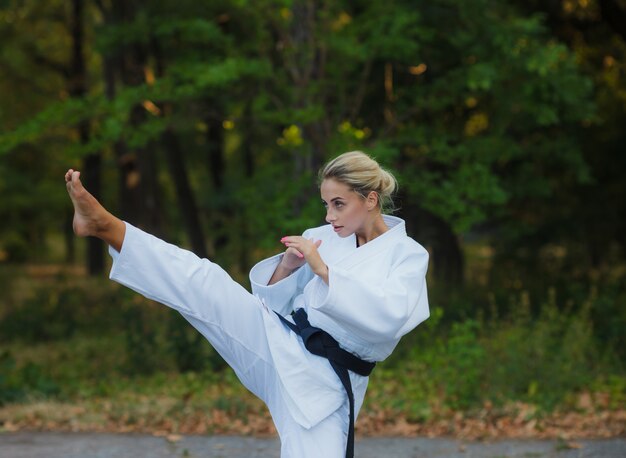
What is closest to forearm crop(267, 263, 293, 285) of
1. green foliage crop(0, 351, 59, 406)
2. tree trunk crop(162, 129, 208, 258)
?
green foliage crop(0, 351, 59, 406)

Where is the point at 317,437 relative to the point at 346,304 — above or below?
below

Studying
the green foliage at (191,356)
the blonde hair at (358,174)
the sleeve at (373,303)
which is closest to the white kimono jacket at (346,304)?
the sleeve at (373,303)

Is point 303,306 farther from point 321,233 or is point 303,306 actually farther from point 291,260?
point 321,233

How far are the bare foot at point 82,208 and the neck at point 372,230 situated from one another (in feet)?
3.75

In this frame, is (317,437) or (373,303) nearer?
(373,303)

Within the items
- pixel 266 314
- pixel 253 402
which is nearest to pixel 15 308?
pixel 253 402

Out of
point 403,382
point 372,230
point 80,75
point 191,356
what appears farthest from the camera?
point 80,75

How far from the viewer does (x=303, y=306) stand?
163 inches

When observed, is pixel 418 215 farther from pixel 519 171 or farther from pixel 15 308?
pixel 15 308

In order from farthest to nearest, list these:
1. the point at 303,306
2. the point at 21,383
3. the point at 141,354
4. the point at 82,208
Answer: the point at 141,354 → the point at 21,383 → the point at 303,306 → the point at 82,208

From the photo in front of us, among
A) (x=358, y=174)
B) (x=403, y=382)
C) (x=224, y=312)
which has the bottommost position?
(x=403, y=382)

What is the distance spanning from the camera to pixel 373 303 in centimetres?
357

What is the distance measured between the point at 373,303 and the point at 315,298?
249 millimetres

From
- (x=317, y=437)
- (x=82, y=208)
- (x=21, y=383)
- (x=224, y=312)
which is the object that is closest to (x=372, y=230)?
(x=224, y=312)
